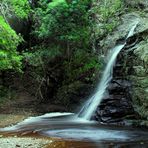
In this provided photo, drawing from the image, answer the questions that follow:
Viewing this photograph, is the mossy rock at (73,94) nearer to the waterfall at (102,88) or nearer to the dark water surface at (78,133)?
the waterfall at (102,88)

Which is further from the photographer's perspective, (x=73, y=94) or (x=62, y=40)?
(x=62, y=40)

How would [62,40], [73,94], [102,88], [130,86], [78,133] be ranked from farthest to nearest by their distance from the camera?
[62,40], [73,94], [102,88], [130,86], [78,133]

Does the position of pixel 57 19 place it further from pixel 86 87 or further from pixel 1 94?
pixel 1 94

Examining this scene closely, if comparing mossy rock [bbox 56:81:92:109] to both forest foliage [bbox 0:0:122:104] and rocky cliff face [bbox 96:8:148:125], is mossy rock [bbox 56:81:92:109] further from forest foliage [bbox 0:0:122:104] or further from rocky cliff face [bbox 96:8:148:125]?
rocky cliff face [bbox 96:8:148:125]

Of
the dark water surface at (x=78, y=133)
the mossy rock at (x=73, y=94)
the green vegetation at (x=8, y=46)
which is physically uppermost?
the green vegetation at (x=8, y=46)

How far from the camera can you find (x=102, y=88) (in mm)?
16719

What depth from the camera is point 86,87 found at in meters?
17.8

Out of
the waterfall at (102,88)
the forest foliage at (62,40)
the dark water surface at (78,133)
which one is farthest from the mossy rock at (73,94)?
the dark water surface at (78,133)

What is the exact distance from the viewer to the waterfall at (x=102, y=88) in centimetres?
1584

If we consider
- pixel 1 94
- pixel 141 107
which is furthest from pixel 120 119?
pixel 1 94

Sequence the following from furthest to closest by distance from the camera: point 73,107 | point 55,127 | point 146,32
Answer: point 73,107 → point 146,32 → point 55,127

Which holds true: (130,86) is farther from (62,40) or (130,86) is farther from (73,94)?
(62,40)

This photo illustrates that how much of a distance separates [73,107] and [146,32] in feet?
16.6

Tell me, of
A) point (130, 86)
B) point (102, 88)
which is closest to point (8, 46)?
point (102, 88)
